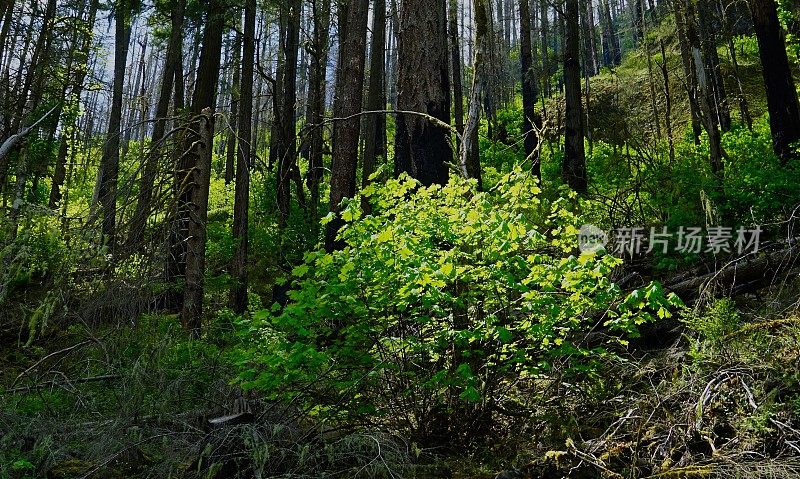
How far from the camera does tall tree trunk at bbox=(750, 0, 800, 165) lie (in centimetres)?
1006

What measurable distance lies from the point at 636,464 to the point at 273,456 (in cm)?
218

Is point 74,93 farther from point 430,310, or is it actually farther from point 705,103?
point 430,310

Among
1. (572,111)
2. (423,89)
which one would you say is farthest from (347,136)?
(572,111)

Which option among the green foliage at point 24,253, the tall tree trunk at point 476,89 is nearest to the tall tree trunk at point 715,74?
the tall tree trunk at point 476,89

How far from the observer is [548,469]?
3.98 metres

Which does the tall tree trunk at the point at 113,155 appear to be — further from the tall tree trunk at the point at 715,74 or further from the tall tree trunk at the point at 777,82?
the tall tree trunk at the point at 715,74

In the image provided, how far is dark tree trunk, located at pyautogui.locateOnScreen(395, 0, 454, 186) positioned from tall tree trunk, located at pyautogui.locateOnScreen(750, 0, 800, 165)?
6250 millimetres

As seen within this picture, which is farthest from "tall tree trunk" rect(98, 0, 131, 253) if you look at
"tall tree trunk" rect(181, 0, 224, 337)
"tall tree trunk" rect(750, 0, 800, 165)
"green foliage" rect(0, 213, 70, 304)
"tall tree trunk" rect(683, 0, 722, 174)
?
"tall tree trunk" rect(750, 0, 800, 165)

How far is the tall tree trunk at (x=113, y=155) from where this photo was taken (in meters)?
5.50

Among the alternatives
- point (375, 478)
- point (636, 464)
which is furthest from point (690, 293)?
point (375, 478)

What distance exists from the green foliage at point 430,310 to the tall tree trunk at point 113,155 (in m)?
1.93

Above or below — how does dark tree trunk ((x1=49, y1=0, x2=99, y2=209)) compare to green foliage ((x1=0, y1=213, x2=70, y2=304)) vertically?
above

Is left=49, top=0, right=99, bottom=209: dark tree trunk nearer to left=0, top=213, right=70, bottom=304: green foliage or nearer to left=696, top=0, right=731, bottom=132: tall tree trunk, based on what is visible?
left=0, top=213, right=70, bottom=304: green foliage

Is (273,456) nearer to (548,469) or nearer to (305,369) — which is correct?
(305,369)
